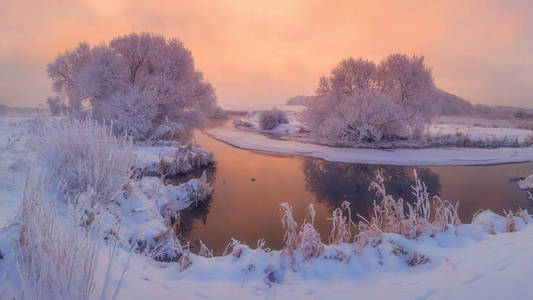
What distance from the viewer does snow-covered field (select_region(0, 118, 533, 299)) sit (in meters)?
1.67

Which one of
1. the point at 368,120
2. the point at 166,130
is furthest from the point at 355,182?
the point at 166,130

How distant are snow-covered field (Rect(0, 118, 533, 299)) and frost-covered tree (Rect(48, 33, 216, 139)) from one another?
24.2 feet

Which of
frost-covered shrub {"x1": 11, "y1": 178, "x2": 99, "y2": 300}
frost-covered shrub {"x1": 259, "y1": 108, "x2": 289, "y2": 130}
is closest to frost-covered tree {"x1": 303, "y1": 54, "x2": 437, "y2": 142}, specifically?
frost-covered shrub {"x1": 259, "y1": 108, "x2": 289, "y2": 130}

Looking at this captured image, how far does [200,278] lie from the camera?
222cm

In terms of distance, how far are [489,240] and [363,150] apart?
917 centimetres

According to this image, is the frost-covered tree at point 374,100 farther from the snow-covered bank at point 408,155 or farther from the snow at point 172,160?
the snow at point 172,160

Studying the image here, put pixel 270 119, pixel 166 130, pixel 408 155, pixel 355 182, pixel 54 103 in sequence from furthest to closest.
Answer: pixel 270 119, pixel 54 103, pixel 166 130, pixel 408 155, pixel 355 182

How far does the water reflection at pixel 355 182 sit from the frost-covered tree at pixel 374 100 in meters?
5.05

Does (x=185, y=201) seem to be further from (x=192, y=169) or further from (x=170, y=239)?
(x=192, y=169)

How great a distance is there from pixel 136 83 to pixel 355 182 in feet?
35.6

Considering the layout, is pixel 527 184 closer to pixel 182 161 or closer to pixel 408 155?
pixel 408 155

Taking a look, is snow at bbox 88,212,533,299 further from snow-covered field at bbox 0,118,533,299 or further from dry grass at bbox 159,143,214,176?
dry grass at bbox 159,143,214,176

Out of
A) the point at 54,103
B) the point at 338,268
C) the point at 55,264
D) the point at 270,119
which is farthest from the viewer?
the point at 270,119

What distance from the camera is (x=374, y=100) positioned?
12938 mm
